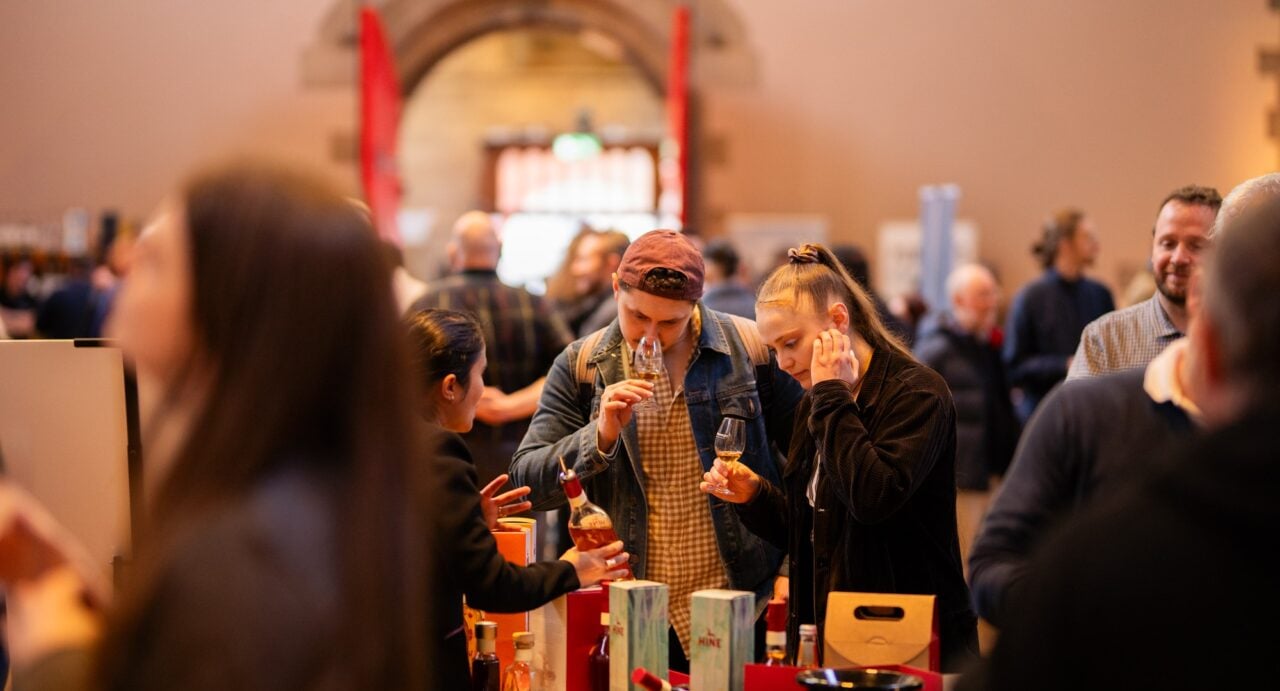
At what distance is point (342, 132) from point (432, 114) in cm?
544

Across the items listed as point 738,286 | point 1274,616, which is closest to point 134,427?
point 1274,616

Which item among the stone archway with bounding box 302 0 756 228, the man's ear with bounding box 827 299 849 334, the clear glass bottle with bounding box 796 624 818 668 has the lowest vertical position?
the clear glass bottle with bounding box 796 624 818 668

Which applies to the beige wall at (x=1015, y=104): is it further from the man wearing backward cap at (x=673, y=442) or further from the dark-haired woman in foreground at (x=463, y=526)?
the dark-haired woman in foreground at (x=463, y=526)

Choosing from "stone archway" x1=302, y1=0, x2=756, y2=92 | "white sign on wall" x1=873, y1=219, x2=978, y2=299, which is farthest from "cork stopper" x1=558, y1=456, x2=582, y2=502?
"stone archway" x1=302, y1=0, x2=756, y2=92

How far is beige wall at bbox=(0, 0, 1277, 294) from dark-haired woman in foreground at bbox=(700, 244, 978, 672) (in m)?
7.50

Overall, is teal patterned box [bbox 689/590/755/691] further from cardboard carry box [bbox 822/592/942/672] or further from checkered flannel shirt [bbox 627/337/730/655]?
checkered flannel shirt [bbox 627/337/730/655]

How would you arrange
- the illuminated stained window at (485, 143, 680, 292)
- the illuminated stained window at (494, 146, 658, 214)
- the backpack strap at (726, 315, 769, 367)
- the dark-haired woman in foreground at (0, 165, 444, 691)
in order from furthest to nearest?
the illuminated stained window at (494, 146, 658, 214) < the illuminated stained window at (485, 143, 680, 292) < the backpack strap at (726, 315, 769, 367) < the dark-haired woman in foreground at (0, 165, 444, 691)

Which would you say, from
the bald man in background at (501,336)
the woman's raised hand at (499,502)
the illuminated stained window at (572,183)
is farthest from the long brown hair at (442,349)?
the illuminated stained window at (572,183)

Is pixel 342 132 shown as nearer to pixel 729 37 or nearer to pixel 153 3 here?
pixel 153 3

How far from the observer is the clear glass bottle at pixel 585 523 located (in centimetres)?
248

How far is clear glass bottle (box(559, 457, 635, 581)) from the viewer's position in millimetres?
2477

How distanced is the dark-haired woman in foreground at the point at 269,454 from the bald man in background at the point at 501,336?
3.49 metres

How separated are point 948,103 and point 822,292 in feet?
25.4

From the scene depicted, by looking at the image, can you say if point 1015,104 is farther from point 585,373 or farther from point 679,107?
point 585,373
